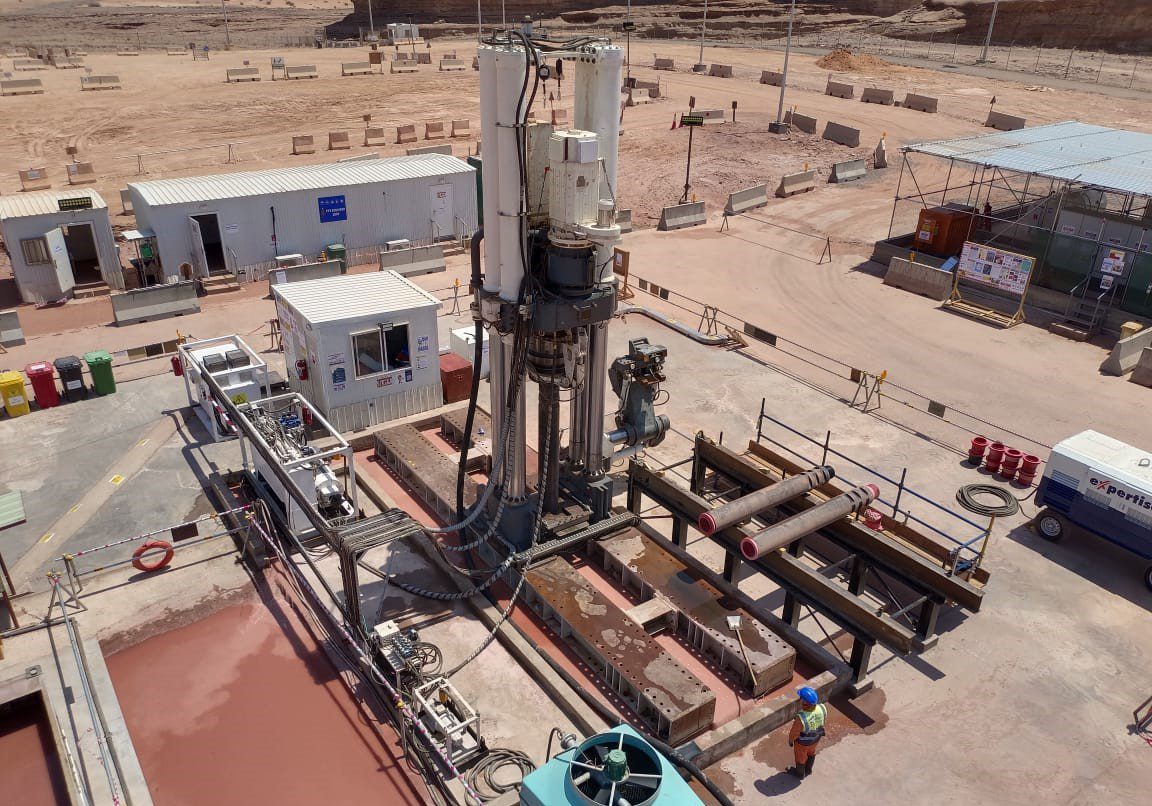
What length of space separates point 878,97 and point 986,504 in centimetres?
5672

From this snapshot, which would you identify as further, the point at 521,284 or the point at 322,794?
the point at 521,284

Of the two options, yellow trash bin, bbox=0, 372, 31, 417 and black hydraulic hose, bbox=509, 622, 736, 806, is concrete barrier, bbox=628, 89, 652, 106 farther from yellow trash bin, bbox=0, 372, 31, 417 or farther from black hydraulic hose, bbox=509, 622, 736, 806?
black hydraulic hose, bbox=509, 622, 736, 806

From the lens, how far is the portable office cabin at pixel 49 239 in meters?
28.9

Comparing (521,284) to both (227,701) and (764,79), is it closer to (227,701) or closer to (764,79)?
(227,701)

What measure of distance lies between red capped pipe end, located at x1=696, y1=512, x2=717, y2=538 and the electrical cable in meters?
7.64

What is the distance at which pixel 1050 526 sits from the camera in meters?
18.0

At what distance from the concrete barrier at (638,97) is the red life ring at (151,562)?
5606 centimetres

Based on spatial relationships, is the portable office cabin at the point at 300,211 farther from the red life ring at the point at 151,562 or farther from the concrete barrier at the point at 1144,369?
the concrete barrier at the point at 1144,369

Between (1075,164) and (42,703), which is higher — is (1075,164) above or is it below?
above

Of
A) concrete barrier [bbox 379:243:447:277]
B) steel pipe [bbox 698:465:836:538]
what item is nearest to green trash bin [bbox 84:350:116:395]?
concrete barrier [bbox 379:243:447:277]

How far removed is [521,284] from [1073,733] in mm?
11577

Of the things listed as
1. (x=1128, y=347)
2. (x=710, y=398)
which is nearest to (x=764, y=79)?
(x=1128, y=347)

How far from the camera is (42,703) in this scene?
1281 cm

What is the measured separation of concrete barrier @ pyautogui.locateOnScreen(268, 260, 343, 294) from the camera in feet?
97.8
